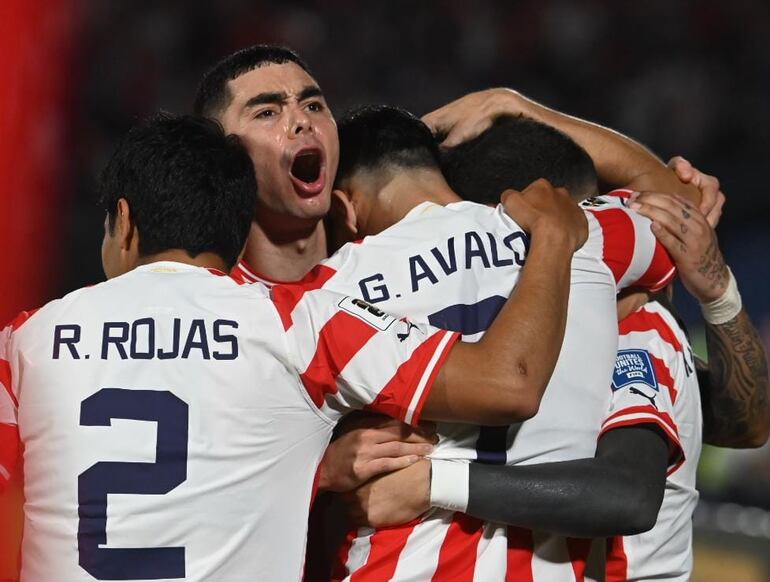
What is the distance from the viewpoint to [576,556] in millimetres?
2656

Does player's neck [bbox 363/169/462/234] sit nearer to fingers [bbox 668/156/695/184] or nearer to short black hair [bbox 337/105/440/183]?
short black hair [bbox 337/105/440/183]

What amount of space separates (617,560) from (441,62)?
653cm

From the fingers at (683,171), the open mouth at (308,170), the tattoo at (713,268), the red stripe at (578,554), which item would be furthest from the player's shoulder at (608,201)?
the red stripe at (578,554)

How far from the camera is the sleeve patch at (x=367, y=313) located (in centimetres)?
229

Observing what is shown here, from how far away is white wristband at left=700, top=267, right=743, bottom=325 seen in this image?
3230 millimetres

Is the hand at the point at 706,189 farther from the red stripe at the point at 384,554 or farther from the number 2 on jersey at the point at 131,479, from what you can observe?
the number 2 on jersey at the point at 131,479

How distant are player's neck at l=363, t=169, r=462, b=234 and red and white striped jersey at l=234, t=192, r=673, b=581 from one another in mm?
195

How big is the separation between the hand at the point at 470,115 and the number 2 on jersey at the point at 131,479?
4.72ft

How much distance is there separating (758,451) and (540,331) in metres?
4.08

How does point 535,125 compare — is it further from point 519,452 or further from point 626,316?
point 519,452

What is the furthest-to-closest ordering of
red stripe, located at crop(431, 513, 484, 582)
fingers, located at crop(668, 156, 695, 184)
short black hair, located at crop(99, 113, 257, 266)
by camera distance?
fingers, located at crop(668, 156, 695, 184), red stripe, located at crop(431, 513, 484, 582), short black hair, located at crop(99, 113, 257, 266)

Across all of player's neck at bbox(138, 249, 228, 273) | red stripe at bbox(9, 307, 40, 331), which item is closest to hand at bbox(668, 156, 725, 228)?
player's neck at bbox(138, 249, 228, 273)

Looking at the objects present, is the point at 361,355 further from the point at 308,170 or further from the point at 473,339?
the point at 308,170

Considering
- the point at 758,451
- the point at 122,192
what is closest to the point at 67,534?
the point at 122,192
